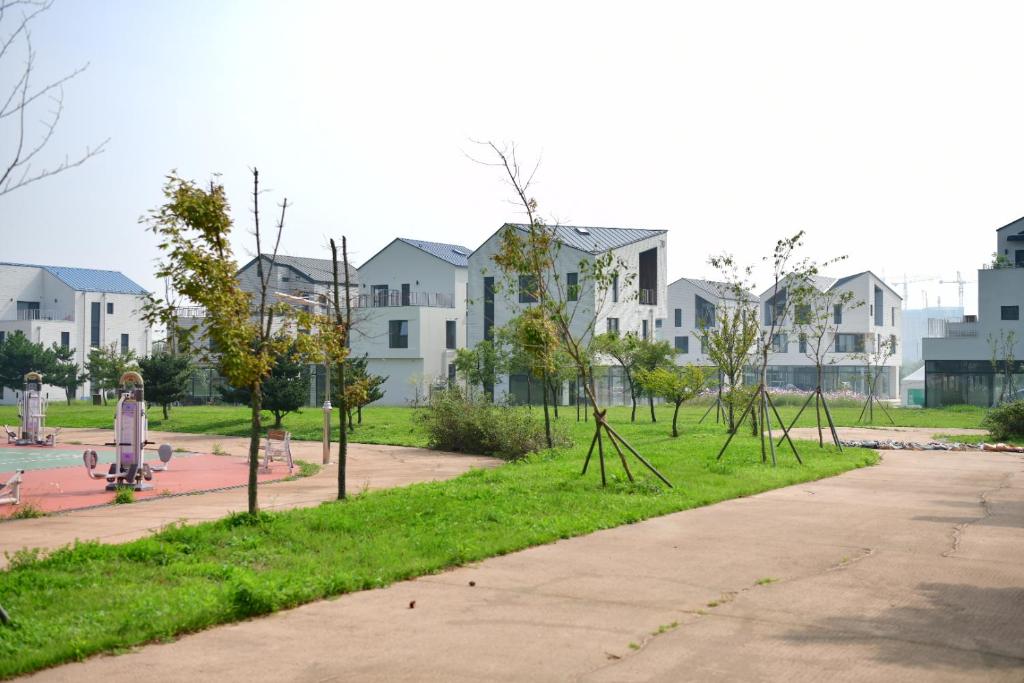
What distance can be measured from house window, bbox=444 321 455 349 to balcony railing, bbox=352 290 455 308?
1165mm

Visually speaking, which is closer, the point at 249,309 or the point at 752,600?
the point at 752,600

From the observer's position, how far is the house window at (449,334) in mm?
59594

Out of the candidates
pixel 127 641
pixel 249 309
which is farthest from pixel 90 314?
pixel 127 641

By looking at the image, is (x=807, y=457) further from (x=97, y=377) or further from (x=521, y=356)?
(x=97, y=377)

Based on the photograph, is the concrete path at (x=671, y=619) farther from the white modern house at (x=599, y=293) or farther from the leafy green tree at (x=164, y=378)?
the white modern house at (x=599, y=293)

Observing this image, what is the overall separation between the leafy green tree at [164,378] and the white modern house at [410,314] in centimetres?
1760

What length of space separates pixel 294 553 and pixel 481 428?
47.6 feet

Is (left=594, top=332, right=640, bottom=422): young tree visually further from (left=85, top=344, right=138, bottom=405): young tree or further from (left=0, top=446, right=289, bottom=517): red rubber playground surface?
(left=85, top=344, right=138, bottom=405): young tree

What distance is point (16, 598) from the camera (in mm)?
7680

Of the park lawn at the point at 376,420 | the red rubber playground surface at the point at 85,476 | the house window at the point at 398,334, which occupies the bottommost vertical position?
the red rubber playground surface at the point at 85,476

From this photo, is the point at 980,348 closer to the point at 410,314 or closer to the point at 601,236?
the point at 601,236

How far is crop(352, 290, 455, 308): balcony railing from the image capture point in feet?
197

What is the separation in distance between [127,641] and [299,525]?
431 centimetres

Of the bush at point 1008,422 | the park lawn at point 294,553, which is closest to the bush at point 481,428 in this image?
the park lawn at point 294,553
